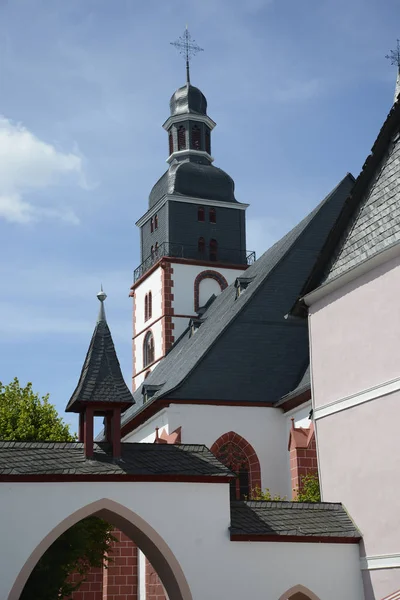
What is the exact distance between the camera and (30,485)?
1406 cm

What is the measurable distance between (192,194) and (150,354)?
677cm

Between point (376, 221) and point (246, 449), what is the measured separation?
992 cm

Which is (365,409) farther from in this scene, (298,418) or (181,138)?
(181,138)

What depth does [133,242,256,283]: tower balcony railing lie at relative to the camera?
3734 centimetres

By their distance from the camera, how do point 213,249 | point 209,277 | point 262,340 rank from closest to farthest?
point 262,340 < point 209,277 < point 213,249

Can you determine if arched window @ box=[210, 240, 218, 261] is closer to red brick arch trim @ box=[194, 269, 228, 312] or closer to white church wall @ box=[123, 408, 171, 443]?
red brick arch trim @ box=[194, 269, 228, 312]

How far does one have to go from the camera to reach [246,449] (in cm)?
2428

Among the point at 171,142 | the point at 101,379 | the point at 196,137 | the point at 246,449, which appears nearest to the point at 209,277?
the point at 196,137

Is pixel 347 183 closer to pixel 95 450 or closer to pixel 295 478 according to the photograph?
pixel 295 478

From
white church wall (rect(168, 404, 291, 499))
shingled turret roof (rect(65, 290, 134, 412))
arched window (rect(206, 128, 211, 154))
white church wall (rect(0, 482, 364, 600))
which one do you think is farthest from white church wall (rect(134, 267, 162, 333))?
white church wall (rect(0, 482, 364, 600))

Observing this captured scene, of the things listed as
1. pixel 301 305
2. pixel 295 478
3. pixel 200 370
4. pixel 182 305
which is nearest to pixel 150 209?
pixel 182 305

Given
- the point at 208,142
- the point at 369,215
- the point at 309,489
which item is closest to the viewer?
the point at 369,215

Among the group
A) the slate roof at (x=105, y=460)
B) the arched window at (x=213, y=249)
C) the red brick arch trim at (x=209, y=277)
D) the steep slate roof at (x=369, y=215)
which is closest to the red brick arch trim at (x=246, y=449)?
the steep slate roof at (x=369, y=215)

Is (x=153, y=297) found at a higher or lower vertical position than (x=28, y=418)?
higher
